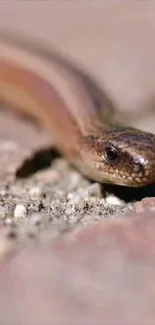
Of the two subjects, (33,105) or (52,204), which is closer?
(52,204)

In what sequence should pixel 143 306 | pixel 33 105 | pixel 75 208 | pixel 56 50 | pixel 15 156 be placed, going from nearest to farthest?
pixel 143 306 → pixel 75 208 → pixel 15 156 → pixel 33 105 → pixel 56 50

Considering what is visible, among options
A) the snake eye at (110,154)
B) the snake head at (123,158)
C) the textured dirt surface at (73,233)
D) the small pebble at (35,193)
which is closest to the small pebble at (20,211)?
the textured dirt surface at (73,233)

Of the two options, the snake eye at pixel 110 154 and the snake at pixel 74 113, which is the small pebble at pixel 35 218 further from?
the snake eye at pixel 110 154

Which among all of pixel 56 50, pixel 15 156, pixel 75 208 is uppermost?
pixel 56 50

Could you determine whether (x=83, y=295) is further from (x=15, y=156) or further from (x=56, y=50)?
(x=56, y=50)

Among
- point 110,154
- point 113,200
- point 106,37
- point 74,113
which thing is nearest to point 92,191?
point 113,200

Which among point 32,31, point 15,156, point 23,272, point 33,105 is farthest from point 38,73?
point 23,272

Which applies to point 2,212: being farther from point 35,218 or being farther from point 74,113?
point 74,113
